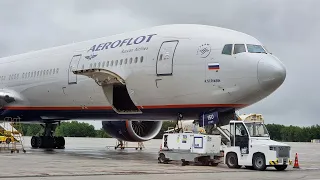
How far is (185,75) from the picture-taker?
54.6ft

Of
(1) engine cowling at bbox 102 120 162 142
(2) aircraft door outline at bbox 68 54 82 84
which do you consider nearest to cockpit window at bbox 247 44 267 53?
(2) aircraft door outline at bbox 68 54 82 84

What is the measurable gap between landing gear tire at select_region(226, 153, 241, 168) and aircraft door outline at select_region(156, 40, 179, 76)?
11.0ft

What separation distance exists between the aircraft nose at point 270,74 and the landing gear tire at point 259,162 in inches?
83.7

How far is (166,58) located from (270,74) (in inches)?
142

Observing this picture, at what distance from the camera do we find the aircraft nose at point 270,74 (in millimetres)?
15398

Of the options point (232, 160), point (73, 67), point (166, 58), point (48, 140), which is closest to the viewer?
point (232, 160)

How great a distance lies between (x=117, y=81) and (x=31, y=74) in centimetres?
676

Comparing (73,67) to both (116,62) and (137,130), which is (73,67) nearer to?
(116,62)

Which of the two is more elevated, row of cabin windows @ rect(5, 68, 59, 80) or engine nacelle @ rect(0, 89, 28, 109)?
row of cabin windows @ rect(5, 68, 59, 80)

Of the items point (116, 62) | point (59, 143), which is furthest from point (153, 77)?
point (59, 143)

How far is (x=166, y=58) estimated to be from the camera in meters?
17.2

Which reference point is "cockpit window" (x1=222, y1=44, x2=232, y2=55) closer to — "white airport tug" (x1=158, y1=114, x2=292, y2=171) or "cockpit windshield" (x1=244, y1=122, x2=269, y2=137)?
"white airport tug" (x1=158, y1=114, x2=292, y2=171)

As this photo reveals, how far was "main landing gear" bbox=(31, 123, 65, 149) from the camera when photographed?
26.4m

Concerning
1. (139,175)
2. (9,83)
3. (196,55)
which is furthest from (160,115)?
(9,83)
